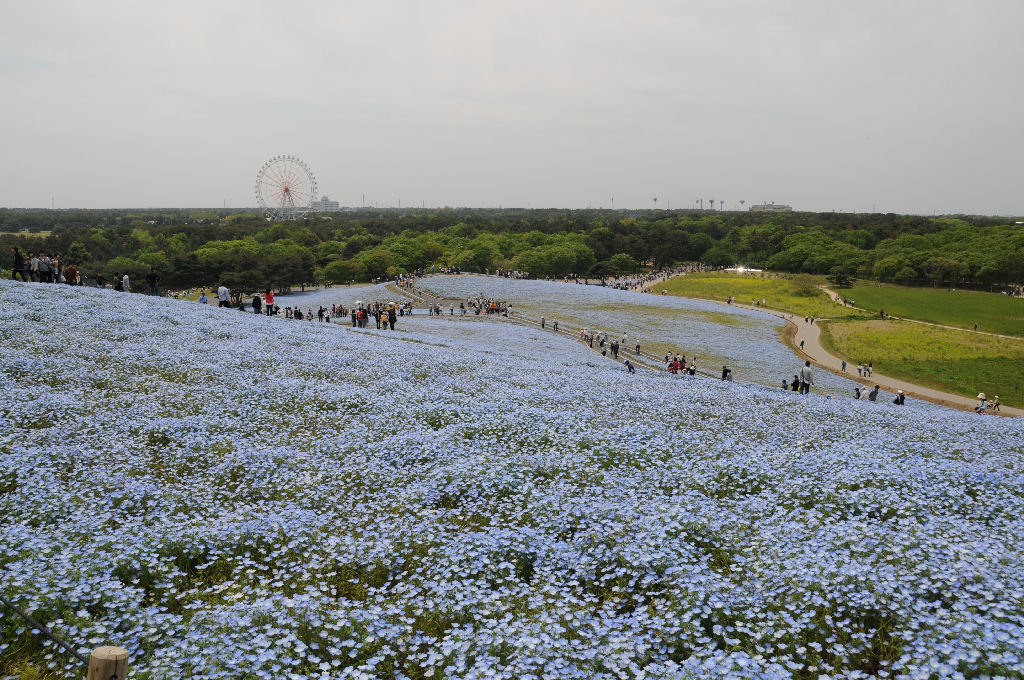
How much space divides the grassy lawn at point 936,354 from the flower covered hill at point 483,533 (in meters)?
30.3

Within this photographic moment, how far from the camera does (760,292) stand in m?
85.2

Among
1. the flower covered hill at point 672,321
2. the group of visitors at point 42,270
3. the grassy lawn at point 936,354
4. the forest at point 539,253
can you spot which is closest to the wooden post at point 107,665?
the group of visitors at point 42,270

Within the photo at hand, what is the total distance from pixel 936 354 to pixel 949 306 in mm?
39149

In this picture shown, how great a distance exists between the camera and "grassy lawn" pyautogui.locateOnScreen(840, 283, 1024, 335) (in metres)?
68.5

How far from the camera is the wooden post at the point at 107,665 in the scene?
3293 millimetres

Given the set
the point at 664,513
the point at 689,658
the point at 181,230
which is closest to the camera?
the point at 689,658

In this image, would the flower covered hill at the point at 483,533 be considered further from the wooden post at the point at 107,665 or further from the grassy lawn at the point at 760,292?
the grassy lawn at the point at 760,292

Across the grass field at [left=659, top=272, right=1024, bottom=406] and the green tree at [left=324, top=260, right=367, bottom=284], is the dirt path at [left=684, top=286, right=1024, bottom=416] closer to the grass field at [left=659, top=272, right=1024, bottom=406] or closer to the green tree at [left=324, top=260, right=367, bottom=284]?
the grass field at [left=659, top=272, right=1024, bottom=406]

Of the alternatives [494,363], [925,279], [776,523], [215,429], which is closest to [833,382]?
[494,363]

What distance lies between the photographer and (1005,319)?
7100cm

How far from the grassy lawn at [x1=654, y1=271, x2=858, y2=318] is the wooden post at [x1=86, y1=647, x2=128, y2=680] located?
7419 centimetres

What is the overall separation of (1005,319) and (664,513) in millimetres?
83079

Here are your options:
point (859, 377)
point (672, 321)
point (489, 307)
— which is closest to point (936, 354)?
point (859, 377)

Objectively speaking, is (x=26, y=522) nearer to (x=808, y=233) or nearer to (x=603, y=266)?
(x=603, y=266)
